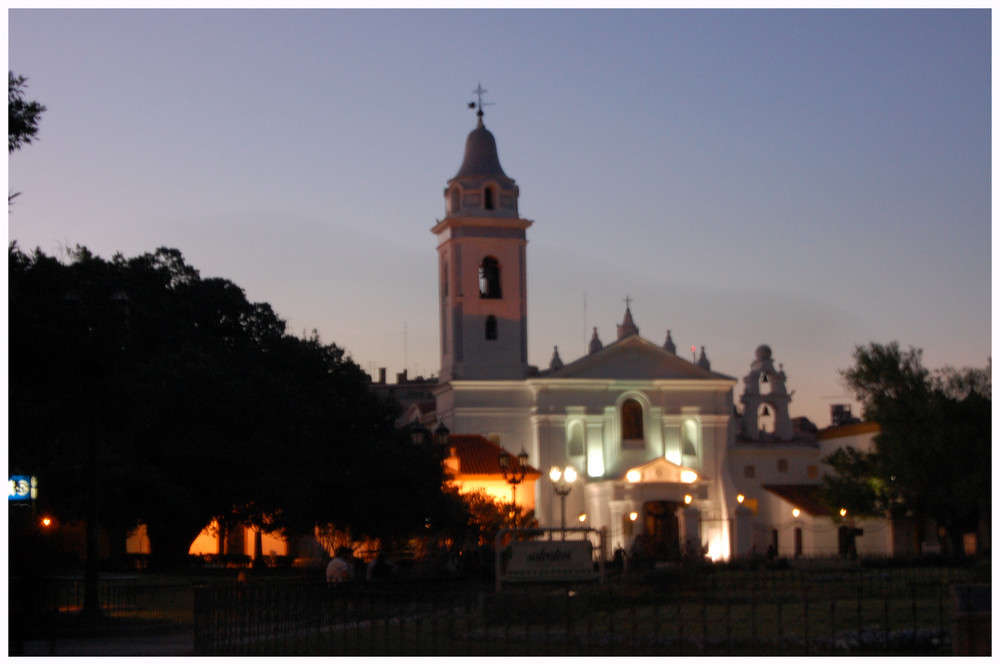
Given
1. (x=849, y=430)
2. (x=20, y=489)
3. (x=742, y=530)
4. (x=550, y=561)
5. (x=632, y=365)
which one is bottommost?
(x=742, y=530)

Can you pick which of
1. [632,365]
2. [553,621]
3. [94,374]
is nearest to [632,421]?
[632,365]

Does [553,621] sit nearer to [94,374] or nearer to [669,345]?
[94,374]

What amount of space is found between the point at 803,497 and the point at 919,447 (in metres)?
16.4

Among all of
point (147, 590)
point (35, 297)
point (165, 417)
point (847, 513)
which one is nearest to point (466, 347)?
point (847, 513)

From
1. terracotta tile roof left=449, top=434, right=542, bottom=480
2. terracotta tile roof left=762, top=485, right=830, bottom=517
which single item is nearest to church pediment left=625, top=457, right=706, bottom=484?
terracotta tile roof left=449, top=434, right=542, bottom=480

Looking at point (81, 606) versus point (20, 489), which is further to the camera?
point (20, 489)

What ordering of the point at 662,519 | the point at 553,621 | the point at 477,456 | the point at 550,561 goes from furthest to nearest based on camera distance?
1. the point at 662,519
2. the point at 477,456
3. the point at 550,561
4. the point at 553,621

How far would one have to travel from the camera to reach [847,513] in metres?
59.1

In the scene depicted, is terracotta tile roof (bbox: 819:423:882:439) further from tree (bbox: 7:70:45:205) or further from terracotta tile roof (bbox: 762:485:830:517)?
tree (bbox: 7:70:45:205)

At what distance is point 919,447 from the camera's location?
176 ft

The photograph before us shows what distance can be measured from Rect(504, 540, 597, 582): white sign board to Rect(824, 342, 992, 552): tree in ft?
104

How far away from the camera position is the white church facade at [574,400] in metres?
68.1

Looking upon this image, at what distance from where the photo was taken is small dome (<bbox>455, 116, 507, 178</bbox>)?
230ft

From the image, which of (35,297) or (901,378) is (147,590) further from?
Answer: (901,378)
